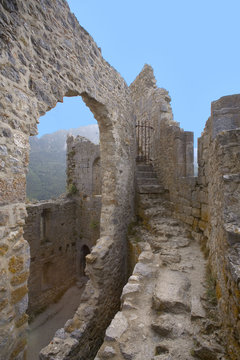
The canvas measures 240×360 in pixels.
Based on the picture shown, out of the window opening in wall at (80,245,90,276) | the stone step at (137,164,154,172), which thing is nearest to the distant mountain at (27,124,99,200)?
the window opening in wall at (80,245,90,276)

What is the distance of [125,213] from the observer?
553cm

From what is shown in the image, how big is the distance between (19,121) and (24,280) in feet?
5.91

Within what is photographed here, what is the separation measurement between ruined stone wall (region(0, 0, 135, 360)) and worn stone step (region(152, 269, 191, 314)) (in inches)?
62.1

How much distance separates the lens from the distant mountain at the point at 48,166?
996 inches

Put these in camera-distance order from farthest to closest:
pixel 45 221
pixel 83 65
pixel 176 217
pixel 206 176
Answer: pixel 45 221 → pixel 176 217 → pixel 206 176 → pixel 83 65

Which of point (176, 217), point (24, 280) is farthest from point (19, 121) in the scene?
point (176, 217)

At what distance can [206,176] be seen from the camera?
4.39 meters

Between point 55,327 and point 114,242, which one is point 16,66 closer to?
point 114,242

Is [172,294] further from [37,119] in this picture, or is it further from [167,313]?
[37,119]

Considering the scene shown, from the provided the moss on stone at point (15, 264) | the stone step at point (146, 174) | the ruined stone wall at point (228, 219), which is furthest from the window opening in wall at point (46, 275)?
the ruined stone wall at point (228, 219)

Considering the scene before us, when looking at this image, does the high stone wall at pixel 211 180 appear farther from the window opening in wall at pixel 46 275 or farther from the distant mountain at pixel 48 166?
the window opening in wall at pixel 46 275

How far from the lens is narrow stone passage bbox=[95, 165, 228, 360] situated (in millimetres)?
2016

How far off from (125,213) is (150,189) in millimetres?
1256

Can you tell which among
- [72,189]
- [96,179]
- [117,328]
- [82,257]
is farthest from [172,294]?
[72,189]
